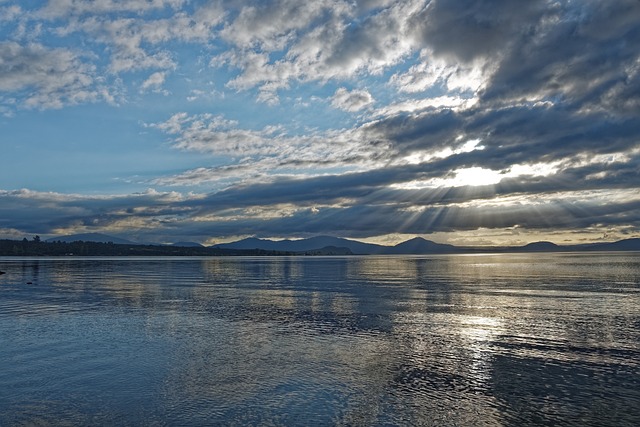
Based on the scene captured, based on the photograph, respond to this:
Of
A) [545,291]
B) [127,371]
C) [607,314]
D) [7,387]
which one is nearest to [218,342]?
[127,371]

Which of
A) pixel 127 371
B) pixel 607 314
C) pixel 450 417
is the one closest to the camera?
pixel 450 417

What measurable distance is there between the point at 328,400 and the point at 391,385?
364 cm

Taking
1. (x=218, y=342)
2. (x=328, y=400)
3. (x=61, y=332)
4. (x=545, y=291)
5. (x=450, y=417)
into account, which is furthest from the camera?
(x=545, y=291)

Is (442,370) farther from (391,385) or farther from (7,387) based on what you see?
(7,387)

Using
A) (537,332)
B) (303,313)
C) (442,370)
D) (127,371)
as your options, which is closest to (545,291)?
(537,332)

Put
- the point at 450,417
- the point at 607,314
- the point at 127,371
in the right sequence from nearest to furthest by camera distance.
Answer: the point at 450,417 → the point at 127,371 → the point at 607,314

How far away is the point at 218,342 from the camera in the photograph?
3084 cm

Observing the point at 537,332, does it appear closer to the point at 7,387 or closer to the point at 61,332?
the point at 7,387

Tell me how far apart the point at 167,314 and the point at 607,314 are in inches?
1660

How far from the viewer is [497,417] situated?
17734 mm

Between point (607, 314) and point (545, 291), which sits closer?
point (607, 314)

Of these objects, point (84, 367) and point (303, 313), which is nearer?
point (84, 367)

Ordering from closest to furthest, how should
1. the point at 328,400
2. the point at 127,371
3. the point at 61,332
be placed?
the point at 328,400
the point at 127,371
the point at 61,332

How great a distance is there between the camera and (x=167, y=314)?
44.0 metres
